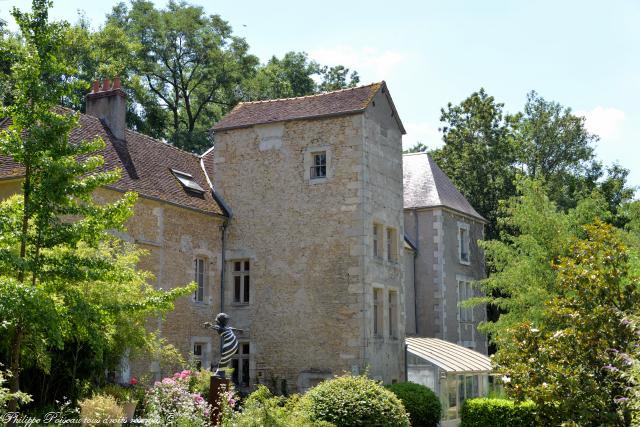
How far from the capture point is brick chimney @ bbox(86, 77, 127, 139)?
21953 millimetres

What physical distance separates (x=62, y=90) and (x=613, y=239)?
9.70 meters

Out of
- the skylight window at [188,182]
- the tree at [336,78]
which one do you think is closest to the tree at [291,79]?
the tree at [336,78]

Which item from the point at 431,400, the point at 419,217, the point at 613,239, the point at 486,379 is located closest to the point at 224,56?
the point at 419,217

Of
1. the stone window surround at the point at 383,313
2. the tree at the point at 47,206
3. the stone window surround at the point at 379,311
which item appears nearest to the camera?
the tree at the point at 47,206

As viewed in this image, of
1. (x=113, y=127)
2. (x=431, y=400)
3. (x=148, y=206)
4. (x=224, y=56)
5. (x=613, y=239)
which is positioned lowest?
(x=431, y=400)

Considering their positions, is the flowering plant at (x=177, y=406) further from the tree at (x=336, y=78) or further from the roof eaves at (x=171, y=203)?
the tree at (x=336, y=78)

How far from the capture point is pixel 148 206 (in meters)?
20.0

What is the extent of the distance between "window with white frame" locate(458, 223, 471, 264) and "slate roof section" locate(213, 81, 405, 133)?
673 cm

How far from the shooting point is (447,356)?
23.2 m

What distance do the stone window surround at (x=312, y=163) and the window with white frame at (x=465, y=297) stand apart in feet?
29.4

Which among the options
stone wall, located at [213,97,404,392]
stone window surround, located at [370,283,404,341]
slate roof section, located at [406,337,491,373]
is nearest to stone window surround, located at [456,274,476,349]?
slate roof section, located at [406,337,491,373]

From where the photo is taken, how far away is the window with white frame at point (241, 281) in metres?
22.5

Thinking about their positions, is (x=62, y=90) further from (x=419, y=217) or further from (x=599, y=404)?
(x=419, y=217)

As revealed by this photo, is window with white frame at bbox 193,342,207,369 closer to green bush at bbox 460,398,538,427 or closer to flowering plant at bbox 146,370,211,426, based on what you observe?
flowering plant at bbox 146,370,211,426
